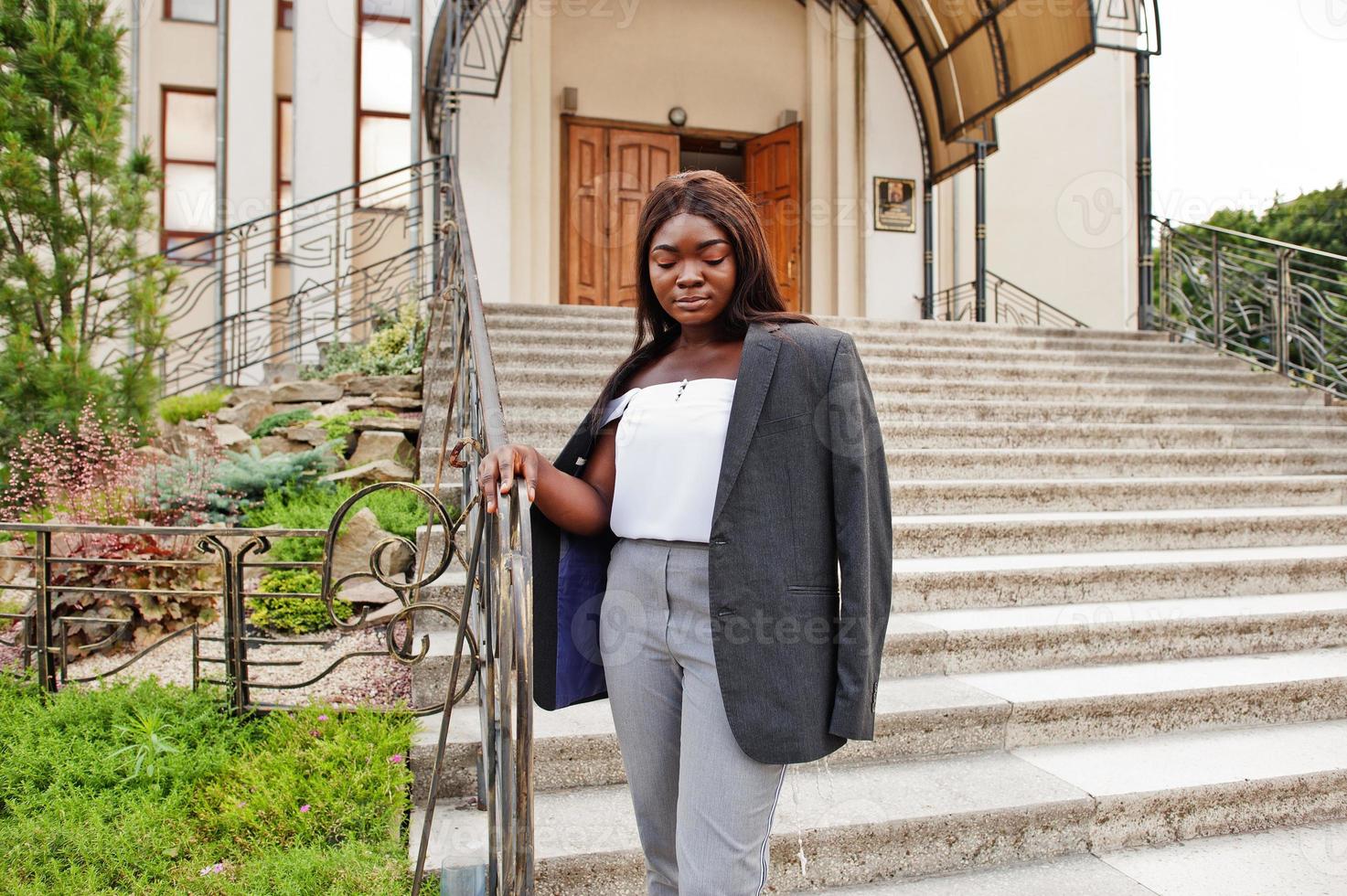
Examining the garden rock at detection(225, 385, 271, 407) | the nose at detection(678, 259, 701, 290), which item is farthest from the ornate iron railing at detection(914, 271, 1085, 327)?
the nose at detection(678, 259, 701, 290)

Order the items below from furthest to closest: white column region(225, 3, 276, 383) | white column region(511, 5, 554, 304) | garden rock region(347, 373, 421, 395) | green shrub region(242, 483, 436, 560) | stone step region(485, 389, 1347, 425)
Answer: white column region(225, 3, 276, 383) < white column region(511, 5, 554, 304) < garden rock region(347, 373, 421, 395) < stone step region(485, 389, 1347, 425) < green shrub region(242, 483, 436, 560)

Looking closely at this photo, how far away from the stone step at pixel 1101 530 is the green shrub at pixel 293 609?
270 centimetres

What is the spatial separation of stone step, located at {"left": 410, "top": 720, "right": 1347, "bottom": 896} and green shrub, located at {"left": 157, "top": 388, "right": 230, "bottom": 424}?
5.33 meters

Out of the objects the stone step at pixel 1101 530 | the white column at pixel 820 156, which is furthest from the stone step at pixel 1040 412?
the white column at pixel 820 156

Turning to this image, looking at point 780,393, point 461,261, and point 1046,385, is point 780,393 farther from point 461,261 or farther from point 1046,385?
point 1046,385

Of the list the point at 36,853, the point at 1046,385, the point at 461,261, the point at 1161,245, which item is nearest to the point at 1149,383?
the point at 1046,385

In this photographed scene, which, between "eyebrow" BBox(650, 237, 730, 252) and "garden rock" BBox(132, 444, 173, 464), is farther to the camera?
"garden rock" BBox(132, 444, 173, 464)

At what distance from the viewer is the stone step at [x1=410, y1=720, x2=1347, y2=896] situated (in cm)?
242

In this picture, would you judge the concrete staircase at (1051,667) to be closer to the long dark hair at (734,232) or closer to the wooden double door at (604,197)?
the long dark hair at (734,232)

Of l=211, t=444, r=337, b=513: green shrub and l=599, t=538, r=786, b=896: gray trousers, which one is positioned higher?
l=211, t=444, r=337, b=513: green shrub

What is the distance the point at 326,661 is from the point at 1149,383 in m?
5.73

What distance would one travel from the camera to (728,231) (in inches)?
65.3

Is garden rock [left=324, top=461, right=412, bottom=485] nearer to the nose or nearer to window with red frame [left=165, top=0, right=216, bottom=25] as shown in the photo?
the nose

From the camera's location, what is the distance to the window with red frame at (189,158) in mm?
11453
